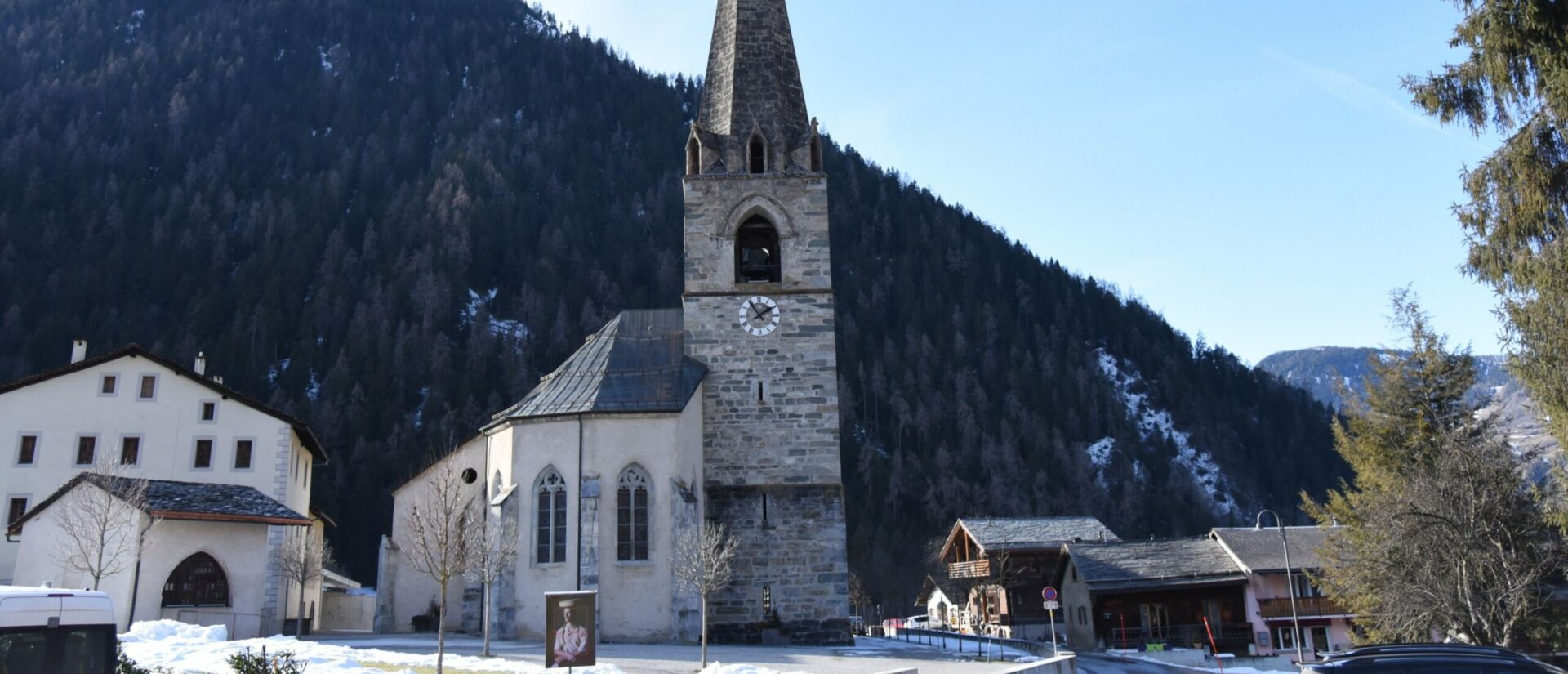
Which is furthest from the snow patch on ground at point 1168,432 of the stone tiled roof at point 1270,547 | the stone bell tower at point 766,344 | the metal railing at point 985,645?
the stone bell tower at point 766,344

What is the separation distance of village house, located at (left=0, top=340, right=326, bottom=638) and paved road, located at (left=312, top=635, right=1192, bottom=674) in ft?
11.0

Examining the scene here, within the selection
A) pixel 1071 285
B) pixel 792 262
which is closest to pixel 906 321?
pixel 1071 285

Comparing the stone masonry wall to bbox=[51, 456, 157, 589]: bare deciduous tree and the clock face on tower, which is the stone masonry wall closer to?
the clock face on tower

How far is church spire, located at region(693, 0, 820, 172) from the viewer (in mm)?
36844

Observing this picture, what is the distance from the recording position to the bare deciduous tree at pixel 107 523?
89.4 feet

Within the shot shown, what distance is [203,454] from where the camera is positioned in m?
36.5

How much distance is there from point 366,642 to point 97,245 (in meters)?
118

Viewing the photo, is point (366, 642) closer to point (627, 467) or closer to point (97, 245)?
point (627, 467)

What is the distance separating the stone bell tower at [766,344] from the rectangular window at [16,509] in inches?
821

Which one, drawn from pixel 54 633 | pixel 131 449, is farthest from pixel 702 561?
pixel 131 449

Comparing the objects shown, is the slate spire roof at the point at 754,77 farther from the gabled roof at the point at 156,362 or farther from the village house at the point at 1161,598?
the village house at the point at 1161,598

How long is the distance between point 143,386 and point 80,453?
2.65 meters

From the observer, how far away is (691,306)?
35.4 metres

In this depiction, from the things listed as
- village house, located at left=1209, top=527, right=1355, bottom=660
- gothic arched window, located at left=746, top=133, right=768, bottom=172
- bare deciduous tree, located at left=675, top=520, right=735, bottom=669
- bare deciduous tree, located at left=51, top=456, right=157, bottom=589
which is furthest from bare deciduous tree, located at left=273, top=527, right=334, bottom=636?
village house, located at left=1209, top=527, right=1355, bottom=660
